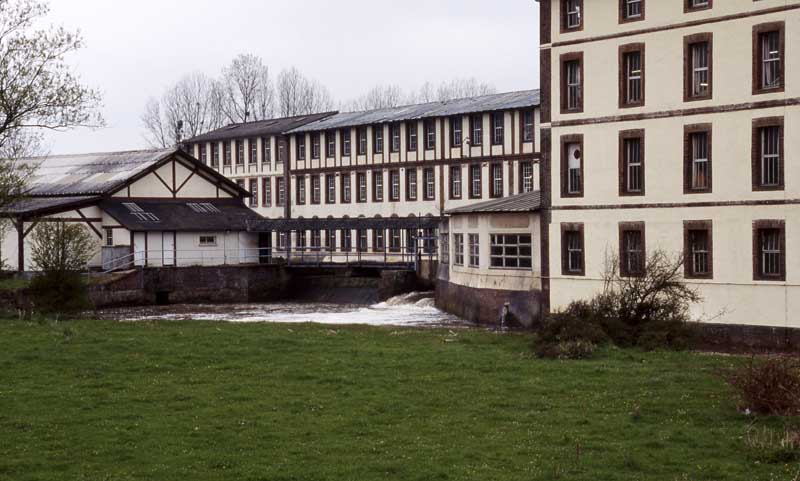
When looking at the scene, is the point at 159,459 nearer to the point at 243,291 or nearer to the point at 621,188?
the point at 621,188

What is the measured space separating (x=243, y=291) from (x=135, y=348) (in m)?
36.3

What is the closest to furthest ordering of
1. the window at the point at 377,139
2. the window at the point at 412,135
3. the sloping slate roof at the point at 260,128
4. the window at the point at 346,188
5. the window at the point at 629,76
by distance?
1. the window at the point at 629,76
2. the window at the point at 412,135
3. the window at the point at 377,139
4. the window at the point at 346,188
5. the sloping slate roof at the point at 260,128

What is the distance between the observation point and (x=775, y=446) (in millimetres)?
14492

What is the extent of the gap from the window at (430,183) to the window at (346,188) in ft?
23.5

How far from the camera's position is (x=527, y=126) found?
63.6 metres

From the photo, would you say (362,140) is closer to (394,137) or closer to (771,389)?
(394,137)

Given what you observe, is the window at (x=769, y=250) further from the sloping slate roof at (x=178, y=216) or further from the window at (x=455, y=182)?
the window at (x=455, y=182)

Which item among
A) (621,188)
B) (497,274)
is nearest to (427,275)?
(497,274)

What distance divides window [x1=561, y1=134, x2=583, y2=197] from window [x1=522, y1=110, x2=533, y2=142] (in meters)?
26.0

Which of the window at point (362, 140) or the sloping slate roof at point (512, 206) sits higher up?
the window at point (362, 140)

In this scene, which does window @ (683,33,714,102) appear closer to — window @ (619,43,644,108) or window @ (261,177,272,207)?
window @ (619,43,644,108)

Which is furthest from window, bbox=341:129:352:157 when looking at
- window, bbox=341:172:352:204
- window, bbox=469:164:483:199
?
window, bbox=469:164:483:199

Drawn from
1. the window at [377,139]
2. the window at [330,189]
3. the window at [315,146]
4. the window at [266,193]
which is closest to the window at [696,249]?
the window at [377,139]

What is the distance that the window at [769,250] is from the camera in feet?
103
